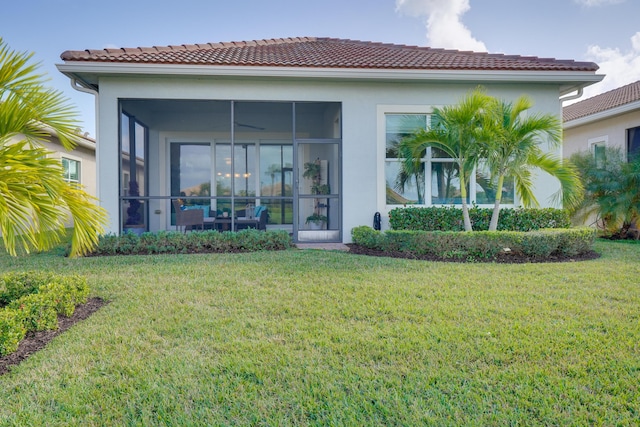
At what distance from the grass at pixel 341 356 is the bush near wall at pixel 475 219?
332 centimetres

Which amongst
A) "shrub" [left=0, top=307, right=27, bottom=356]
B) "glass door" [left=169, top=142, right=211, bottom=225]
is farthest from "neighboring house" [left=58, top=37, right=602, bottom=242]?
"shrub" [left=0, top=307, right=27, bottom=356]

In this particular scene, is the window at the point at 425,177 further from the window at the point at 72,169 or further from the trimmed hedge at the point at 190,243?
the window at the point at 72,169

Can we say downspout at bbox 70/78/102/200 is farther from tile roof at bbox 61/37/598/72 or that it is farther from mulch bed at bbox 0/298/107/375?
mulch bed at bbox 0/298/107/375

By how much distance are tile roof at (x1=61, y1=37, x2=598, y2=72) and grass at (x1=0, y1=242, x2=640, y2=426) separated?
5110 millimetres

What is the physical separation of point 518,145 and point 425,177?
7.18 ft

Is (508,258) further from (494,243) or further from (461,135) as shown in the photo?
(461,135)

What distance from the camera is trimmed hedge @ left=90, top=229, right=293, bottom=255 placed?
690cm

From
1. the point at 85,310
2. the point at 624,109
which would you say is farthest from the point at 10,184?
the point at 624,109

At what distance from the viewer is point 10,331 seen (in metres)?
2.63

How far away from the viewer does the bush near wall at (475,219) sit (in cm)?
787

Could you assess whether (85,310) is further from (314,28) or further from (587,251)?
(314,28)

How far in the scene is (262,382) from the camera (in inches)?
89.1

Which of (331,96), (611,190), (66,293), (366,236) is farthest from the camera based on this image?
(611,190)

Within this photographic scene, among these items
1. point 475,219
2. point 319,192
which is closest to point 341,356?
point 475,219
